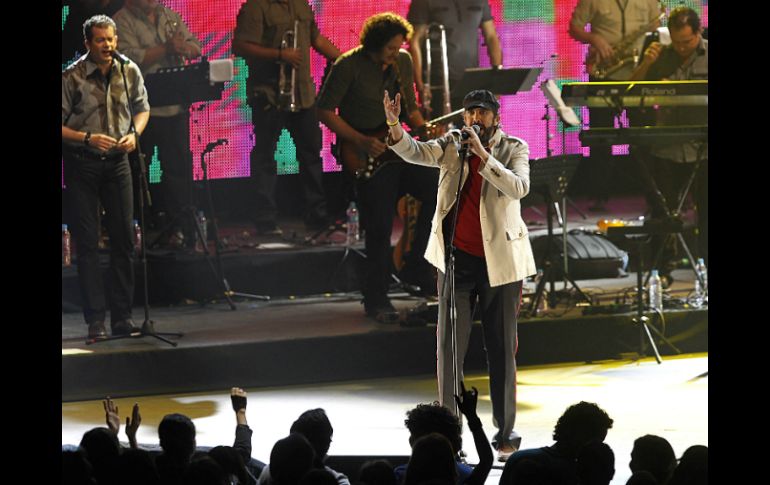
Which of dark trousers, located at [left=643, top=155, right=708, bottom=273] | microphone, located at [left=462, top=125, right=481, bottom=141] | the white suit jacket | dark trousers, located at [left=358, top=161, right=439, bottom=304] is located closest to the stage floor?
dark trousers, located at [left=358, top=161, right=439, bottom=304]

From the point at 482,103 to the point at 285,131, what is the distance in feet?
13.8

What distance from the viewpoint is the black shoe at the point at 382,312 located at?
9.02m

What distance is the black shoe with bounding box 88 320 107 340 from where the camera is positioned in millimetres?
8812

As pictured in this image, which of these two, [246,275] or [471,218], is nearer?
[471,218]

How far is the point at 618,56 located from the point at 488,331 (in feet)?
14.5

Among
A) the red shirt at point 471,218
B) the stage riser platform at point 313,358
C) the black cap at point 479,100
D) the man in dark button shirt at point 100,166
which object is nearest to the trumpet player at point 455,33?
the stage riser platform at point 313,358

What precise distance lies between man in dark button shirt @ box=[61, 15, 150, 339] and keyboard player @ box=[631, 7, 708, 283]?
3533 mm

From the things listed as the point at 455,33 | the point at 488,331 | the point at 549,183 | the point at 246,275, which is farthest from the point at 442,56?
the point at 488,331

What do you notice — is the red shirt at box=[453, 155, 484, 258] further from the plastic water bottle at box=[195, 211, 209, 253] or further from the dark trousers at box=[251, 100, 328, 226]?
the dark trousers at box=[251, 100, 328, 226]

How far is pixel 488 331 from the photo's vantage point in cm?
681

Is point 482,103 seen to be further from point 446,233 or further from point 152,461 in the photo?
point 152,461

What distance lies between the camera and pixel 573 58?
1091 cm

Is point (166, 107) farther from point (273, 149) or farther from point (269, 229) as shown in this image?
point (269, 229)
